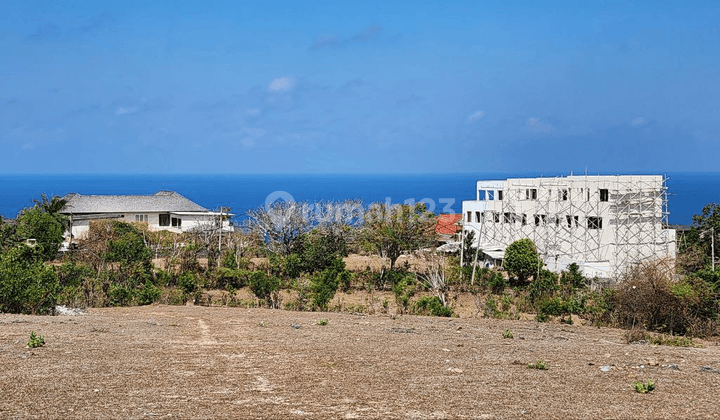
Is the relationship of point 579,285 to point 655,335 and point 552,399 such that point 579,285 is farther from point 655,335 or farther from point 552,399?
point 552,399

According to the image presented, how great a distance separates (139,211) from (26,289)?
30317mm

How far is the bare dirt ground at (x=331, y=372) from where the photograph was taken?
8875 millimetres

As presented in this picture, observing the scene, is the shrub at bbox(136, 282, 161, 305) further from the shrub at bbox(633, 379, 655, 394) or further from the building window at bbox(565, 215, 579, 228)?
the building window at bbox(565, 215, 579, 228)

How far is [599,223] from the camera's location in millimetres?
34250

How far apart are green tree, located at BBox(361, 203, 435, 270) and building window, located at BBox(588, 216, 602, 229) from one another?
7563 millimetres

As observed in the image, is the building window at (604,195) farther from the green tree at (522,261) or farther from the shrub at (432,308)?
the shrub at (432,308)

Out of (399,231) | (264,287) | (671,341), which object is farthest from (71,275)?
(671,341)

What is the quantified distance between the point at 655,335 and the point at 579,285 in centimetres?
1036

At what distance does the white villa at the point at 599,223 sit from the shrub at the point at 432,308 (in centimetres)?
1094

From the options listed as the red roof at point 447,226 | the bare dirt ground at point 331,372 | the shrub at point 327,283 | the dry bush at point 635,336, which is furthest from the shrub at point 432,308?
the red roof at point 447,226

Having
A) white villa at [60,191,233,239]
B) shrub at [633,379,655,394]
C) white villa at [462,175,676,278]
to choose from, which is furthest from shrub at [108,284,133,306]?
white villa at [60,191,233,239]

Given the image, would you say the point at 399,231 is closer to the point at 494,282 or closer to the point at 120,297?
the point at 494,282

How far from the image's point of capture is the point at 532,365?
452 inches

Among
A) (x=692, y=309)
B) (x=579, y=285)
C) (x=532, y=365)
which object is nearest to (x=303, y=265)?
(x=579, y=285)
